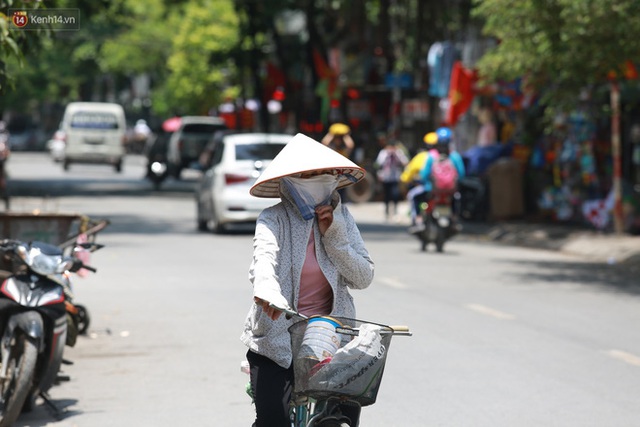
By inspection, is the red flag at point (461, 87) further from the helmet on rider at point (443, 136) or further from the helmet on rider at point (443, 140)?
the helmet on rider at point (443, 136)

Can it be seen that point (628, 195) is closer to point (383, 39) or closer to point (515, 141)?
point (515, 141)

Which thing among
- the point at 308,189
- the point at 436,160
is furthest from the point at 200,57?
the point at 308,189

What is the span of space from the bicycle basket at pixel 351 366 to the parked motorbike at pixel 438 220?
574 inches

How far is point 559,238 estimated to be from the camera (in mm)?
23234

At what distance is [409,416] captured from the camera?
26.1 feet

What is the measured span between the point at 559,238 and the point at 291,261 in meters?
18.4

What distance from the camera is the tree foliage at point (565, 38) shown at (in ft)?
54.1

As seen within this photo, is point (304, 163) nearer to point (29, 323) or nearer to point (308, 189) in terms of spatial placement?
point (308, 189)

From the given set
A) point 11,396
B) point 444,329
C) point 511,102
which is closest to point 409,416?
point 11,396

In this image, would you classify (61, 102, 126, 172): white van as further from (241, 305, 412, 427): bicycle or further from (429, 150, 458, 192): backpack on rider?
(241, 305, 412, 427): bicycle

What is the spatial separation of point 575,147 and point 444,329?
47.0ft

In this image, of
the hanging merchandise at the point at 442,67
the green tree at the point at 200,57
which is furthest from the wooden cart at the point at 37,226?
the green tree at the point at 200,57

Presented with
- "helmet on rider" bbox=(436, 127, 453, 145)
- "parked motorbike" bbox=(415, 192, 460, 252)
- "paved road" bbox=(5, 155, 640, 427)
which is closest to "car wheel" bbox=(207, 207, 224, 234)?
"paved road" bbox=(5, 155, 640, 427)

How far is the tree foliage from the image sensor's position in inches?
650
